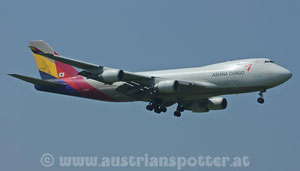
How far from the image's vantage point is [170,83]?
5044cm

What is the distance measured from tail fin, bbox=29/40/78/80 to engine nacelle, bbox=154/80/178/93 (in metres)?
10.5

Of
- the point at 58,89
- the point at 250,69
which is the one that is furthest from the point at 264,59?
the point at 58,89

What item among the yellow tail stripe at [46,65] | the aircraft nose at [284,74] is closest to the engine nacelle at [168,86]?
the aircraft nose at [284,74]

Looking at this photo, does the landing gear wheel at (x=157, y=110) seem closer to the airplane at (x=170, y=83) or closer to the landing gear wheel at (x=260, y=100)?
the airplane at (x=170, y=83)

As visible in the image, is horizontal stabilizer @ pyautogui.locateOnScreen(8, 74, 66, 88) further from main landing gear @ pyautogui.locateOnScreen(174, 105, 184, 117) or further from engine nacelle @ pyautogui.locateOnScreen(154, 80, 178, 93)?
main landing gear @ pyautogui.locateOnScreen(174, 105, 184, 117)

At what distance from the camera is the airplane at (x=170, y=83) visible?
163 feet

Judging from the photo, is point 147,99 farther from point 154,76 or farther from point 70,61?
point 70,61

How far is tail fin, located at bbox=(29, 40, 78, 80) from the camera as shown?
57.6 m

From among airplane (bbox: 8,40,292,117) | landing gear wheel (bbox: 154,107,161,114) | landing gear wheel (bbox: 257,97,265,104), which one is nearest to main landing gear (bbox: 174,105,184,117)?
airplane (bbox: 8,40,292,117)

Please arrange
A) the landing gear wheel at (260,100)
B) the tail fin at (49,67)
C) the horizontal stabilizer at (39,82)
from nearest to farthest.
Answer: the landing gear wheel at (260,100) < the horizontal stabilizer at (39,82) < the tail fin at (49,67)

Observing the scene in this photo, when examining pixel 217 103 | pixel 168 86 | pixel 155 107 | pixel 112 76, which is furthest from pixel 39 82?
pixel 217 103

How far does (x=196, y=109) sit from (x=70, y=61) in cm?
1426

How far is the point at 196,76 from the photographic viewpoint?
169ft

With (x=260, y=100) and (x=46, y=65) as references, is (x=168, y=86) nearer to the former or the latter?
(x=260, y=100)
